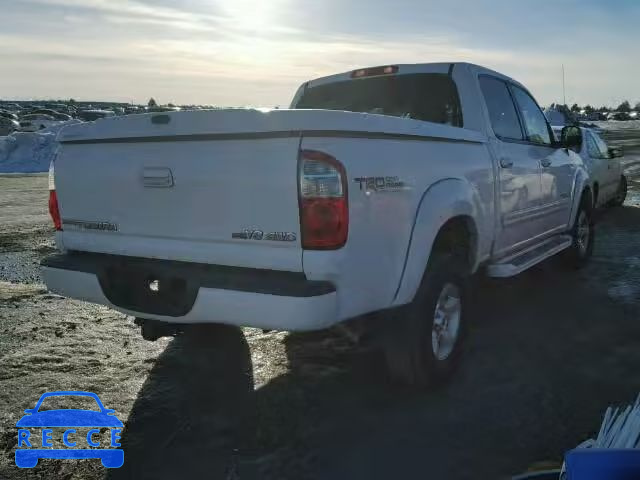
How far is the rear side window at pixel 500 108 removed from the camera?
4.82 m

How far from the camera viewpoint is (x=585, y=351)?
14.6ft

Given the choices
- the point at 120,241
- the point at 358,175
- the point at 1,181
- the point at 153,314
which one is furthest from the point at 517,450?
the point at 1,181

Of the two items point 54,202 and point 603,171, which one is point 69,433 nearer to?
point 54,202

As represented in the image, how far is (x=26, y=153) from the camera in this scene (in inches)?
877

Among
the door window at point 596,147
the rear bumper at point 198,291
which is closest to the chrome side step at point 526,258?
the rear bumper at point 198,291

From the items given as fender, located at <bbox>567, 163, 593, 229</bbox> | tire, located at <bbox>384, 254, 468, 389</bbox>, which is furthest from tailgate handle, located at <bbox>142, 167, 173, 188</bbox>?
fender, located at <bbox>567, 163, 593, 229</bbox>

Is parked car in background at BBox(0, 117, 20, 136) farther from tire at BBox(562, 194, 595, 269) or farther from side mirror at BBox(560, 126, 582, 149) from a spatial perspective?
side mirror at BBox(560, 126, 582, 149)

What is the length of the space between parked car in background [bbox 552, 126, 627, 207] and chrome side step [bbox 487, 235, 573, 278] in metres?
4.46

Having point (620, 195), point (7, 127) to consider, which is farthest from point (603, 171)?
point (7, 127)

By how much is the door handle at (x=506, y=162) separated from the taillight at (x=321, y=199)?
84.8 inches

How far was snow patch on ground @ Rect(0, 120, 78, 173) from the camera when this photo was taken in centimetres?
2112

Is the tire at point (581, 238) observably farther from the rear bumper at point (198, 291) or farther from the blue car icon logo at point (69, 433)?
the blue car icon logo at point (69, 433)

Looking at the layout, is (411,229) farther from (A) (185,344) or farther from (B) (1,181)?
(B) (1,181)

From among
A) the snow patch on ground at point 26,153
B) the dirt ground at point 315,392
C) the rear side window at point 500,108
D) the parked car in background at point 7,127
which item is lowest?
the dirt ground at point 315,392
